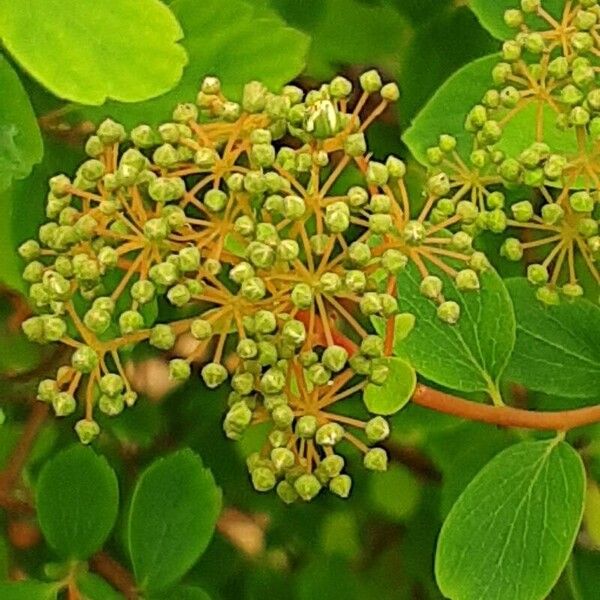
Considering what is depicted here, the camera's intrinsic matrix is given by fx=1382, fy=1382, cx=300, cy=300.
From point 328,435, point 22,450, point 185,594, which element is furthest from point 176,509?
point 328,435

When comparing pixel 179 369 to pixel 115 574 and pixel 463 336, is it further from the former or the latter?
pixel 115 574

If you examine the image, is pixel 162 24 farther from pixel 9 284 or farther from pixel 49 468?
pixel 49 468

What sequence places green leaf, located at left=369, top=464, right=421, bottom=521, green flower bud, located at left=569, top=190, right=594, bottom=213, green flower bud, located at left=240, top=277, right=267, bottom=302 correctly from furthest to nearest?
green leaf, located at left=369, top=464, right=421, bottom=521 → green flower bud, located at left=569, top=190, right=594, bottom=213 → green flower bud, located at left=240, top=277, right=267, bottom=302

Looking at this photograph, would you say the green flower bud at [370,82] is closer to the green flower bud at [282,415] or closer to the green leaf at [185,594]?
the green flower bud at [282,415]

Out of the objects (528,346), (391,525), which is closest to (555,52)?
(528,346)

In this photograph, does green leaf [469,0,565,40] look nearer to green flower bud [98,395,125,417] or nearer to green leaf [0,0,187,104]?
green leaf [0,0,187,104]

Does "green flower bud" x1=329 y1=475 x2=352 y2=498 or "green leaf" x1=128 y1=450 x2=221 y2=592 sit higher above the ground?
"green flower bud" x1=329 y1=475 x2=352 y2=498

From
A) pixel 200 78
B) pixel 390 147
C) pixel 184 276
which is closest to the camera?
pixel 184 276

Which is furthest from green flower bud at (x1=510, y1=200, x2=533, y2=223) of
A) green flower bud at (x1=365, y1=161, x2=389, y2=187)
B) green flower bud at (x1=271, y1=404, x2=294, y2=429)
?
green flower bud at (x1=271, y1=404, x2=294, y2=429)
